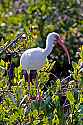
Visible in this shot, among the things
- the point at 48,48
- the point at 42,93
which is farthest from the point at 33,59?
the point at 42,93

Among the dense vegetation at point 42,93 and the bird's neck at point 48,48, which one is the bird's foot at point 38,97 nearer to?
the dense vegetation at point 42,93

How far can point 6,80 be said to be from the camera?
344 centimetres

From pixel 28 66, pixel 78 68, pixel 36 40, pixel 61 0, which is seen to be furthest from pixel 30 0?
pixel 78 68

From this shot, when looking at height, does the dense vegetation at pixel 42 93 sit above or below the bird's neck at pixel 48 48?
below

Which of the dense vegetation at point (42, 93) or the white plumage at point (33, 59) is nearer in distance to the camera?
the dense vegetation at point (42, 93)

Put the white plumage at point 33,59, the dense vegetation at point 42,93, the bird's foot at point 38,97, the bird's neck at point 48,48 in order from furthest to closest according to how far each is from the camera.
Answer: the bird's neck at point 48,48
the white plumage at point 33,59
the bird's foot at point 38,97
the dense vegetation at point 42,93

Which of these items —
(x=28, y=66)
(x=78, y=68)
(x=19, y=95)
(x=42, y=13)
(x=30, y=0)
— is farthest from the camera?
(x=30, y=0)

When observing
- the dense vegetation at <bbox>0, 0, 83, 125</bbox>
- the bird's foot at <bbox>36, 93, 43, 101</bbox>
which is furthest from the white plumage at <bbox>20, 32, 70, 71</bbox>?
the bird's foot at <bbox>36, 93, 43, 101</bbox>

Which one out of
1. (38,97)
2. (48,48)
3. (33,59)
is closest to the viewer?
(38,97)

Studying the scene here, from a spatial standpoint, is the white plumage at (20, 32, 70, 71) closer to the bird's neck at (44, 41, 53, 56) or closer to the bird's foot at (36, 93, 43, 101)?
the bird's neck at (44, 41, 53, 56)

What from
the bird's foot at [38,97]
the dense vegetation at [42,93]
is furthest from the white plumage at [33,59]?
the bird's foot at [38,97]

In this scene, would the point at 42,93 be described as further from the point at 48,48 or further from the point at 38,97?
the point at 48,48

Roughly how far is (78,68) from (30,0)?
125 inches

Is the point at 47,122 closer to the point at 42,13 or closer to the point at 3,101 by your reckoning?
the point at 3,101
